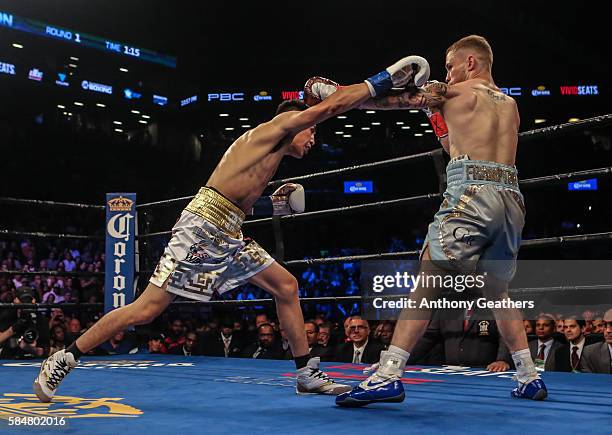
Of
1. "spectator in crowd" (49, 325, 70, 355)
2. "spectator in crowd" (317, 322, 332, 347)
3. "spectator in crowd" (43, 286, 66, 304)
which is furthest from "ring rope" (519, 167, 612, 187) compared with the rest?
"spectator in crowd" (43, 286, 66, 304)

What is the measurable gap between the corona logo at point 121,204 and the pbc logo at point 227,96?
1400 cm

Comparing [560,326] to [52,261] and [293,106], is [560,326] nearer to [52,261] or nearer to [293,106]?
[293,106]

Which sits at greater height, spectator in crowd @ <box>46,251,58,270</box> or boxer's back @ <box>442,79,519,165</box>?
spectator in crowd @ <box>46,251,58,270</box>

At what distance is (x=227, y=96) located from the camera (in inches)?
727

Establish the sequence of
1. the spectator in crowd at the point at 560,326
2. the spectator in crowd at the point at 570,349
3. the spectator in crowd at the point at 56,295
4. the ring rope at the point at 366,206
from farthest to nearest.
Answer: the spectator in crowd at the point at 56,295
the spectator in crowd at the point at 560,326
the spectator in crowd at the point at 570,349
the ring rope at the point at 366,206

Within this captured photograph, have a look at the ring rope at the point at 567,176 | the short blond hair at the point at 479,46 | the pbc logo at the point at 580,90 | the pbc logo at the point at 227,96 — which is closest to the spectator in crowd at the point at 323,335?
the ring rope at the point at 567,176

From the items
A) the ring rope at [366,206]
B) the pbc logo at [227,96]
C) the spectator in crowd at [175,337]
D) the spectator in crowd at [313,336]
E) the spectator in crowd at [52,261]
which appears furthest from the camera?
the pbc logo at [227,96]

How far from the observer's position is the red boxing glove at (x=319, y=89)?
206 centimetres

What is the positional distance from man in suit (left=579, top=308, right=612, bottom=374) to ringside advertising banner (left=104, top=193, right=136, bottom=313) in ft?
9.29

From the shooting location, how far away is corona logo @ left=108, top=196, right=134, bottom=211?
14.7 ft

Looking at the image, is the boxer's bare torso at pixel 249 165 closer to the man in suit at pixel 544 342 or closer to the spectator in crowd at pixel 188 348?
the man in suit at pixel 544 342

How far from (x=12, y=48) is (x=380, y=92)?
18.3 meters

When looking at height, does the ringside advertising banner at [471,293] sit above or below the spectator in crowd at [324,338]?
above

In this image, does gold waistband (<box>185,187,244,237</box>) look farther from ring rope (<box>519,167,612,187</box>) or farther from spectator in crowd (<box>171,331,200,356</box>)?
spectator in crowd (<box>171,331,200,356</box>)
